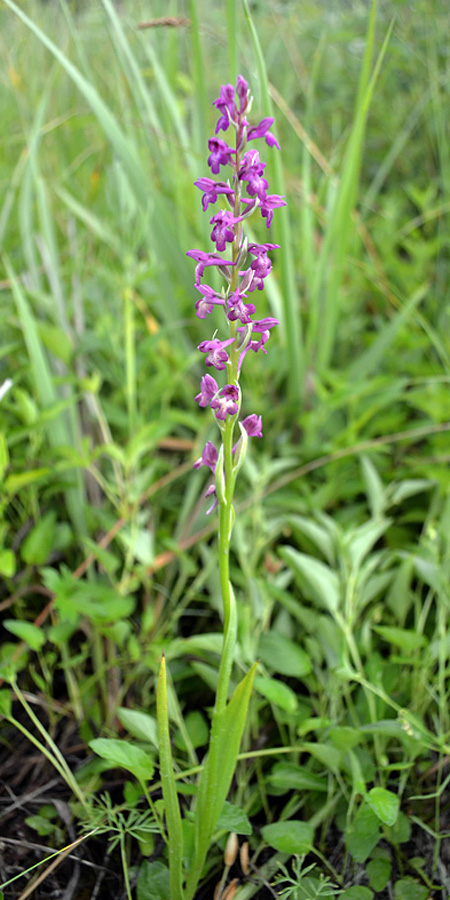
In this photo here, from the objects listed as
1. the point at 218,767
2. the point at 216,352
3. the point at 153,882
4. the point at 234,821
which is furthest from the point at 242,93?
the point at 153,882

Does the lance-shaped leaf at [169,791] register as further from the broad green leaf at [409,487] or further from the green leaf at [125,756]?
the broad green leaf at [409,487]

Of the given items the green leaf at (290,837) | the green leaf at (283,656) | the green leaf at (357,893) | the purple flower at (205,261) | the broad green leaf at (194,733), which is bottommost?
the green leaf at (357,893)

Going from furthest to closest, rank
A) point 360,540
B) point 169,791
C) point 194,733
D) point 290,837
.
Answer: point 360,540 → point 194,733 → point 290,837 → point 169,791

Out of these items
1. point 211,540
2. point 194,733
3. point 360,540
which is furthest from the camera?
point 211,540

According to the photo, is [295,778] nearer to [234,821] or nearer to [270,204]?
[234,821]

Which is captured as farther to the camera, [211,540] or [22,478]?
[211,540]

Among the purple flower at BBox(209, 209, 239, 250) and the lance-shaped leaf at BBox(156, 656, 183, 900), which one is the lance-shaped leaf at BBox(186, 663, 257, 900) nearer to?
the lance-shaped leaf at BBox(156, 656, 183, 900)

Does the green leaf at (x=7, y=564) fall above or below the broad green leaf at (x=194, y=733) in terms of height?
above

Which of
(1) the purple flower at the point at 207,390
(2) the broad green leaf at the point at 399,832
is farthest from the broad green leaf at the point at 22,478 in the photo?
(2) the broad green leaf at the point at 399,832
